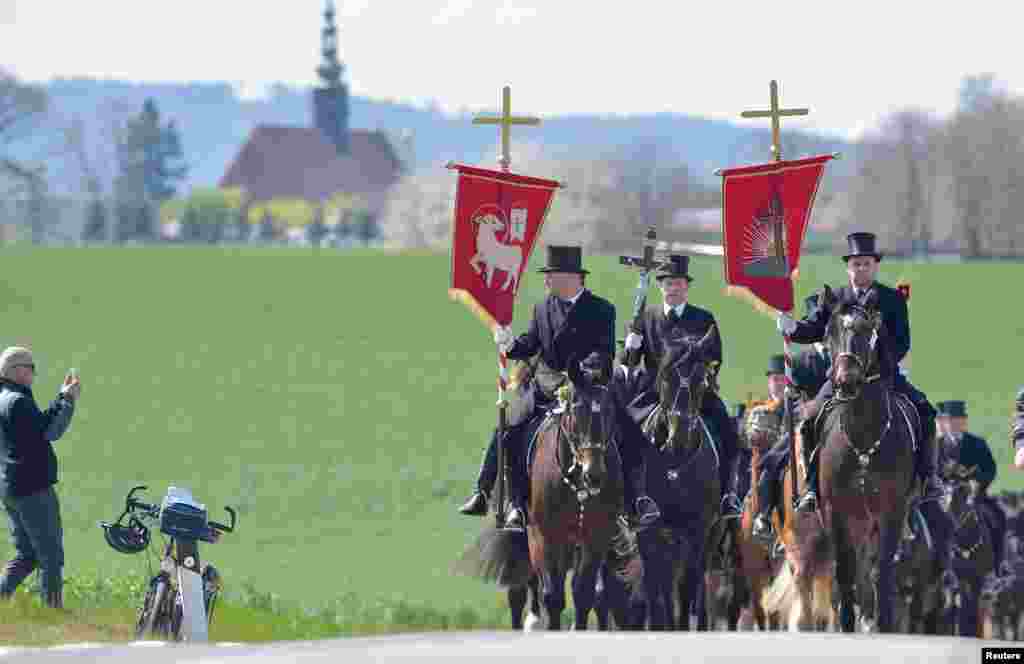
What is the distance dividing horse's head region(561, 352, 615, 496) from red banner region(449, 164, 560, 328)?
1.88 metres

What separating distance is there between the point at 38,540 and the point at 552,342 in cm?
367

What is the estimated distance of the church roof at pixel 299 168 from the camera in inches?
6334

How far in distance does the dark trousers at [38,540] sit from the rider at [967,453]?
24.9 ft

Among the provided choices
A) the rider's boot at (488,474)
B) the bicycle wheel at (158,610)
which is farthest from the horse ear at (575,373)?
the bicycle wheel at (158,610)

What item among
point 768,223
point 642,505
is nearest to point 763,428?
point 768,223

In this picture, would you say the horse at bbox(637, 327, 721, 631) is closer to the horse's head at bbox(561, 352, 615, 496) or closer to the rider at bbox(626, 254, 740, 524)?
the rider at bbox(626, 254, 740, 524)

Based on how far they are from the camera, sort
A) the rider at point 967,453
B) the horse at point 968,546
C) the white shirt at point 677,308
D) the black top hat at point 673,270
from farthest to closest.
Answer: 1. the rider at point 967,453
2. the horse at point 968,546
3. the black top hat at point 673,270
4. the white shirt at point 677,308

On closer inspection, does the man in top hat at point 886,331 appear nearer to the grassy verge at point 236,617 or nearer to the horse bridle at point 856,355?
the horse bridle at point 856,355

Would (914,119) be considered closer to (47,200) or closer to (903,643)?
(47,200)

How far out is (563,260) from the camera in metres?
14.8

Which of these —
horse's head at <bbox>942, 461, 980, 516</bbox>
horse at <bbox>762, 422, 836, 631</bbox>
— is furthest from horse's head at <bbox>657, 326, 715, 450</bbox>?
horse's head at <bbox>942, 461, 980, 516</bbox>

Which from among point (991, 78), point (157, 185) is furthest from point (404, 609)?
point (157, 185)

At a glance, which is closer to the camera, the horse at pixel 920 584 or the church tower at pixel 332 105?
the horse at pixel 920 584

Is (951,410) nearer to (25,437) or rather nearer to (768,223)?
(768,223)
